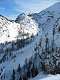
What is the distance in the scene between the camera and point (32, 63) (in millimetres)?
177750

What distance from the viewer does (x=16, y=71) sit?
177625mm

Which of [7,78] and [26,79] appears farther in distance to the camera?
[7,78]

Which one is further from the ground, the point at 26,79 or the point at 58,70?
the point at 58,70

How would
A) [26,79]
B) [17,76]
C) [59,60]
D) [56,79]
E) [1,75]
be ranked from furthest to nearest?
1. [1,75]
2. [17,76]
3. [26,79]
4. [59,60]
5. [56,79]

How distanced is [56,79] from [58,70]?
2496cm

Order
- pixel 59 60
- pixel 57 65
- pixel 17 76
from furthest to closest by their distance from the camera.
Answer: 1. pixel 17 76
2. pixel 59 60
3. pixel 57 65

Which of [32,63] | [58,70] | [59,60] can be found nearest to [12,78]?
[32,63]

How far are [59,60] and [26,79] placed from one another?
2388cm

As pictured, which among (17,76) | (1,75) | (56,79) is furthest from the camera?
(1,75)

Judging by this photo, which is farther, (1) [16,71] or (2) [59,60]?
(1) [16,71]

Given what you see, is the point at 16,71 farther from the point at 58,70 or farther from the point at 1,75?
the point at 58,70

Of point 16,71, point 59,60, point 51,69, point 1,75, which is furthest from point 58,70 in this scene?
point 1,75

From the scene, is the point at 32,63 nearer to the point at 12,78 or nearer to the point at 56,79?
the point at 12,78

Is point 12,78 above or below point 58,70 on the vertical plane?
below
